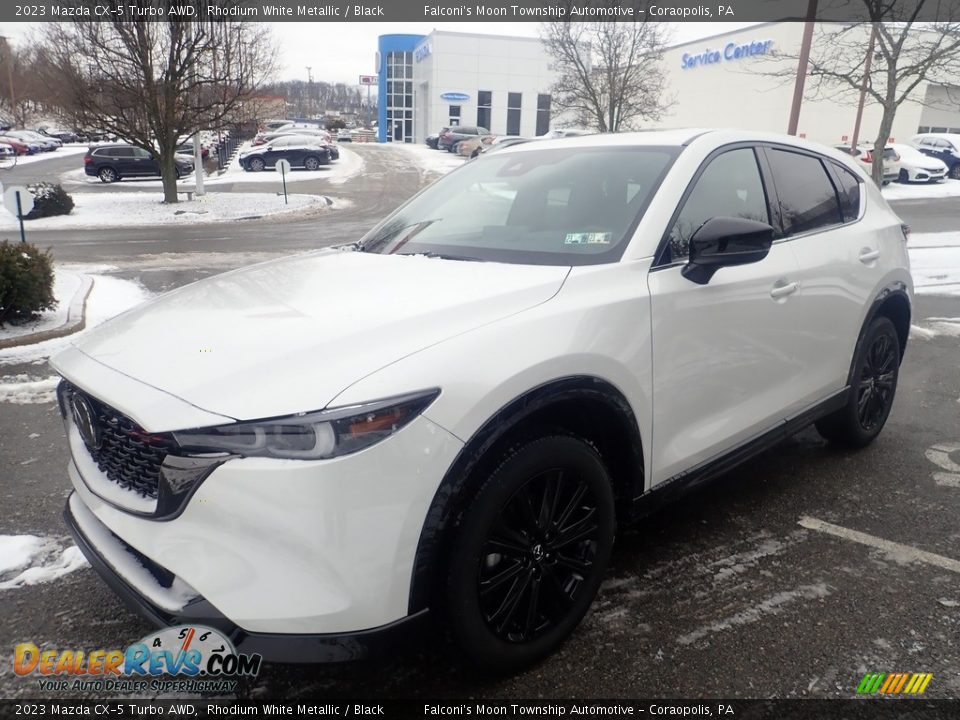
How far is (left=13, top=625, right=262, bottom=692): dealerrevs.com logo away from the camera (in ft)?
7.36

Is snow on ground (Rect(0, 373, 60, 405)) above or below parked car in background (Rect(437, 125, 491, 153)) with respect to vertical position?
below

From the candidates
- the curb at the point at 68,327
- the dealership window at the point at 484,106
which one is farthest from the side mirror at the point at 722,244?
the dealership window at the point at 484,106

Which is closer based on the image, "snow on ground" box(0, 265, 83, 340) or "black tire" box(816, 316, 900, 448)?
"black tire" box(816, 316, 900, 448)

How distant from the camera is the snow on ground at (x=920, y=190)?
25156mm

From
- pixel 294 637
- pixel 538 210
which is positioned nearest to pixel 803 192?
pixel 538 210

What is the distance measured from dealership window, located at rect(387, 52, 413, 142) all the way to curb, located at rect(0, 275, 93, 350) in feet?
220

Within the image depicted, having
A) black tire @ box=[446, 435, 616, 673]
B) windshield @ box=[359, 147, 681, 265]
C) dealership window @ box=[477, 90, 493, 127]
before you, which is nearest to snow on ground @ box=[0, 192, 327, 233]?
windshield @ box=[359, 147, 681, 265]

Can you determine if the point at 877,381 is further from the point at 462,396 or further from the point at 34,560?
the point at 34,560

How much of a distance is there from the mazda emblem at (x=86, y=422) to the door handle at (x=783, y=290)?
2.75 meters

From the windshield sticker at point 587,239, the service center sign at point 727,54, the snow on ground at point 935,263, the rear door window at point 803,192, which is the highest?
the service center sign at point 727,54

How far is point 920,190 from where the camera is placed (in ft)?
88.4

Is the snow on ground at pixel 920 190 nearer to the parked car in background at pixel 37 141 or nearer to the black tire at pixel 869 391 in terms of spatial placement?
the black tire at pixel 869 391

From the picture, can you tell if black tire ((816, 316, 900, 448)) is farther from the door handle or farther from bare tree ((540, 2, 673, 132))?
bare tree ((540, 2, 673, 132))

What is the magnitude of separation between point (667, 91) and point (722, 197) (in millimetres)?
52401
